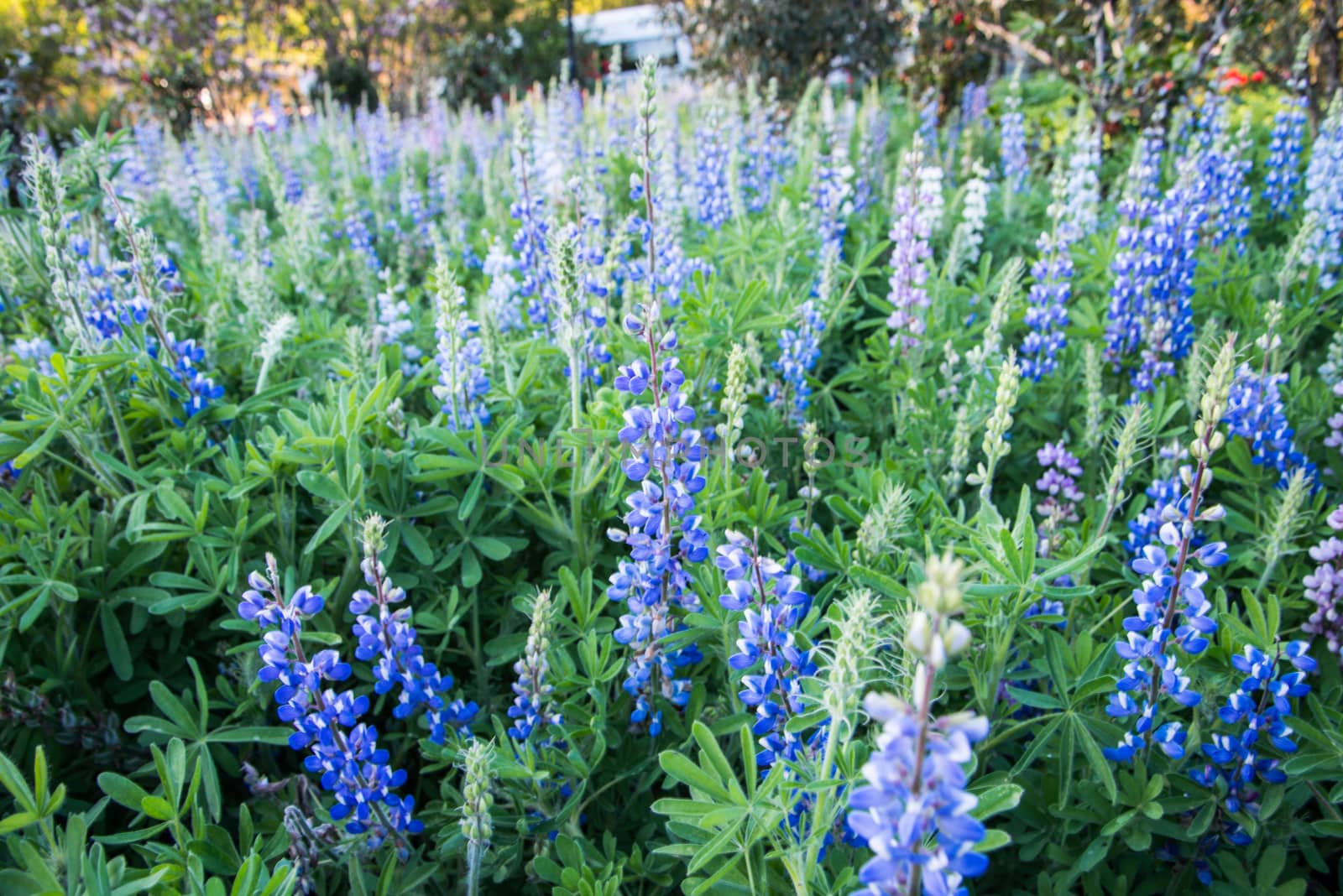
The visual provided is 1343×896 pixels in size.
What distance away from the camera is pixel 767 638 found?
1.32m

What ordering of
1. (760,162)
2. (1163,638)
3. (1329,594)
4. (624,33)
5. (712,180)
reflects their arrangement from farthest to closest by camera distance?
(624,33) < (760,162) < (712,180) < (1329,594) < (1163,638)

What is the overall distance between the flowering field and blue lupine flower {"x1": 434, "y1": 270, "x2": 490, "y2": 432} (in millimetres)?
17

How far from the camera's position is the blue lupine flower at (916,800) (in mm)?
738

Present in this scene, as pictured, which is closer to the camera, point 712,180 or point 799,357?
point 799,357

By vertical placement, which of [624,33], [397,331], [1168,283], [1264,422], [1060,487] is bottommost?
[1060,487]

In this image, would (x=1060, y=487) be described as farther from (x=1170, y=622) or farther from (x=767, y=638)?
(x=767, y=638)

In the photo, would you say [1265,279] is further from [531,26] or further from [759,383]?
[531,26]

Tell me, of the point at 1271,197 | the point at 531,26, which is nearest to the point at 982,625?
the point at 1271,197

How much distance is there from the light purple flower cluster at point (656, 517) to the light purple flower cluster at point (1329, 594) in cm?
130

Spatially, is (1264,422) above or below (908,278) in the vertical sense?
below

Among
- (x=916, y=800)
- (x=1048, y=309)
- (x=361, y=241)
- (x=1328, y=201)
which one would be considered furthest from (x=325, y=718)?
(x=1328, y=201)

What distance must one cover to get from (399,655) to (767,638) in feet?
2.19

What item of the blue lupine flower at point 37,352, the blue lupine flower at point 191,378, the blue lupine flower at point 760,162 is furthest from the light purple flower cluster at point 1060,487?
the blue lupine flower at point 37,352

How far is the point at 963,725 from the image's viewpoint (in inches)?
29.1
